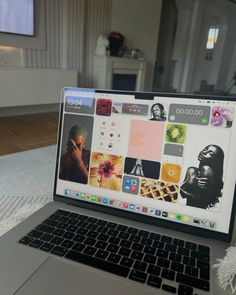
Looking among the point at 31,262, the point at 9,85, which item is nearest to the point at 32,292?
the point at 31,262

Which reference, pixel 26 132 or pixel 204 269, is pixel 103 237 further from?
pixel 26 132

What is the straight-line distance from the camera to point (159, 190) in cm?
48

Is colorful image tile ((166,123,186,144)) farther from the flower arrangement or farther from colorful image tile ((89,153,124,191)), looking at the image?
the flower arrangement

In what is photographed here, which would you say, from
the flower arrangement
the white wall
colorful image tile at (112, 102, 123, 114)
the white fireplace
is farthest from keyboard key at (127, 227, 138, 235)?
the white wall

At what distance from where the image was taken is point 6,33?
7.95ft

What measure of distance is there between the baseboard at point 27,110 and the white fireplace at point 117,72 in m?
0.68

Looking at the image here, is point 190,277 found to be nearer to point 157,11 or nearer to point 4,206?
point 4,206

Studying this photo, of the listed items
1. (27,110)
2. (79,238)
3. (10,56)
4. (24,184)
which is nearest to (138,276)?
(79,238)

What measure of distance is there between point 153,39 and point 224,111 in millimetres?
3865

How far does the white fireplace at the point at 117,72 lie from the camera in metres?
3.22

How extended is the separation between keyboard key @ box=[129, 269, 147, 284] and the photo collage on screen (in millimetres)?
144

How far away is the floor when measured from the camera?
5.57 feet

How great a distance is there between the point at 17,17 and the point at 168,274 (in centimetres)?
275

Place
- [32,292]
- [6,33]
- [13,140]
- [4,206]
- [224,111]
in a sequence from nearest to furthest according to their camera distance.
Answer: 1. [32,292]
2. [224,111]
3. [4,206]
4. [13,140]
5. [6,33]
